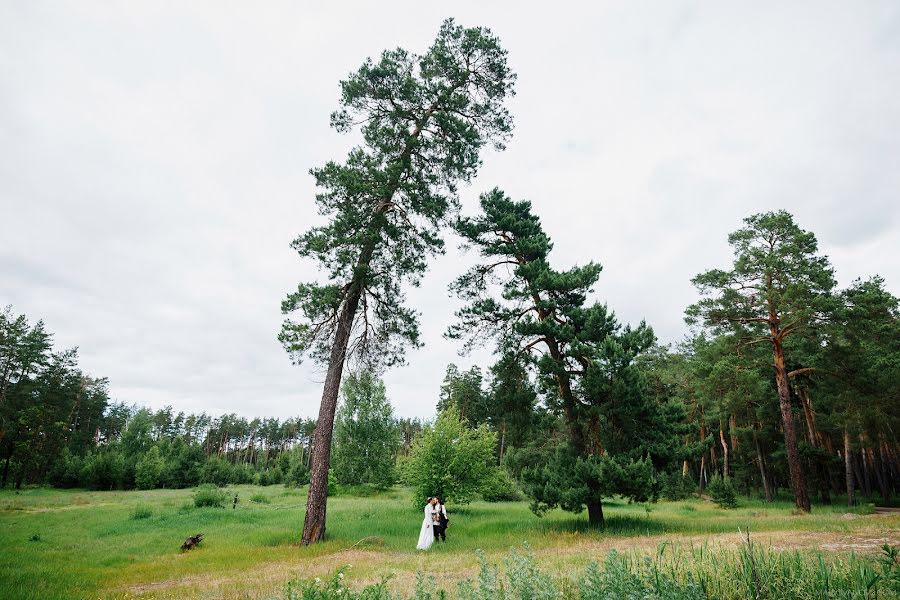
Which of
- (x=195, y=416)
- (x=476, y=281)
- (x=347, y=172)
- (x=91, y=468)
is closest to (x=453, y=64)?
(x=347, y=172)

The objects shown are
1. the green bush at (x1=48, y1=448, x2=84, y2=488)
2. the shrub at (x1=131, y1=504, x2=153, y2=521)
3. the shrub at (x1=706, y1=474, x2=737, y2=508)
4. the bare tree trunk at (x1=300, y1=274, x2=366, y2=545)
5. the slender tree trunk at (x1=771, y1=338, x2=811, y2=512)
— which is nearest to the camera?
the bare tree trunk at (x1=300, y1=274, x2=366, y2=545)

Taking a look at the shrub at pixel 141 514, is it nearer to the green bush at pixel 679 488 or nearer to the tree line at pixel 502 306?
the tree line at pixel 502 306

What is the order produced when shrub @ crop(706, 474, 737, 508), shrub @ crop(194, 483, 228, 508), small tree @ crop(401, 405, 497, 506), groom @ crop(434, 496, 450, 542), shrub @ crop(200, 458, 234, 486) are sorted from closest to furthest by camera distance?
groom @ crop(434, 496, 450, 542) → small tree @ crop(401, 405, 497, 506) → shrub @ crop(194, 483, 228, 508) → shrub @ crop(706, 474, 737, 508) → shrub @ crop(200, 458, 234, 486)

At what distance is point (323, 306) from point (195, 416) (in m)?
119

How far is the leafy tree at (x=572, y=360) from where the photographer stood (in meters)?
13.6

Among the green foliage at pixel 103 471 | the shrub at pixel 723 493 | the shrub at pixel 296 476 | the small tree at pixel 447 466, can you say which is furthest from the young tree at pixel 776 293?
the green foliage at pixel 103 471

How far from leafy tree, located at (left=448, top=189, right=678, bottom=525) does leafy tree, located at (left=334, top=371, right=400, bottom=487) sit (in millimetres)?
24769

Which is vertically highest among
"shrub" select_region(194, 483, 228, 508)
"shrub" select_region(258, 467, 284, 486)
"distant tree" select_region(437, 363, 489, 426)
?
"distant tree" select_region(437, 363, 489, 426)

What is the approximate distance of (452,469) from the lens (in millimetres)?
22000

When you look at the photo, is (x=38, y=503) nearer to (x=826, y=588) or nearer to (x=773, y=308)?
(x=826, y=588)

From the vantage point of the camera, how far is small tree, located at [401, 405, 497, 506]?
2153cm

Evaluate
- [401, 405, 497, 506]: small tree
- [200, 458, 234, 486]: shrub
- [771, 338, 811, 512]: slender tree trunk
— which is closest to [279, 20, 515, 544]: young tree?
[401, 405, 497, 506]: small tree

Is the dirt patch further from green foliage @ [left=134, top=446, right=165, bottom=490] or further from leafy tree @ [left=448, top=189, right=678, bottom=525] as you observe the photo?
green foliage @ [left=134, top=446, right=165, bottom=490]

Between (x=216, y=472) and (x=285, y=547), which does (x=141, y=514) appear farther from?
(x=216, y=472)
